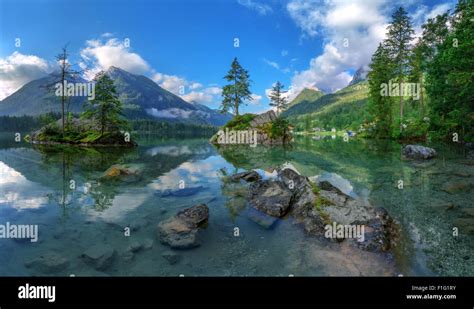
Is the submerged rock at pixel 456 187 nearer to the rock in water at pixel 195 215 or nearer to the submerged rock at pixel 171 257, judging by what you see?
the rock in water at pixel 195 215

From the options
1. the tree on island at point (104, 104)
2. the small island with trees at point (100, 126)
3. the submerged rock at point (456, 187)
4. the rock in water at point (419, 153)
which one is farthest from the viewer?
the small island with trees at point (100, 126)

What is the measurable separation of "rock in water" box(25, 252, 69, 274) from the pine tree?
175 ft

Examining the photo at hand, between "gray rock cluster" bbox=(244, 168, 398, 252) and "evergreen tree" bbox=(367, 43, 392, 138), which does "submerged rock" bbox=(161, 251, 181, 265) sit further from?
"evergreen tree" bbox=(367, 43, 392, 138)

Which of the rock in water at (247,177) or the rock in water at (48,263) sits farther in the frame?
the rock in water at (247,177)

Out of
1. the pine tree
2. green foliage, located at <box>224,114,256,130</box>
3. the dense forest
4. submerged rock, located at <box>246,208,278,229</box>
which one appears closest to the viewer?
submerged rock, located at <box>246,208,278,229</box>

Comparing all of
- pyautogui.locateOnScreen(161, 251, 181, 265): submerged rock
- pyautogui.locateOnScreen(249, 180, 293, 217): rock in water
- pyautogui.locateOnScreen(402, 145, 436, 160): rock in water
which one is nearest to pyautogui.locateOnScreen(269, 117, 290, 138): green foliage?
pyautogui.locateOnScreen(402, 145, 436, 160): rock in water

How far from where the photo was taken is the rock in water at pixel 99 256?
580 centimetres

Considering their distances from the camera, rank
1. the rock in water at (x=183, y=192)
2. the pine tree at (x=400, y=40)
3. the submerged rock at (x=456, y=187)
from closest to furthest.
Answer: the submerged rock at (x=456, y=187)
the rock in water at (x=183, y=192)
the pine tree at (x=400, y=40)

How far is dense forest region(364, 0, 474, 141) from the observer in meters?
26.4

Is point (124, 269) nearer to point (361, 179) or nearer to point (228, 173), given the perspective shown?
point (228, 173)

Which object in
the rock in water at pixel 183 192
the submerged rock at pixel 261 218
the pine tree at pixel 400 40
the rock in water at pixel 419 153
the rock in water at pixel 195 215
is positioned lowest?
the submerged rock at pixel 261 218

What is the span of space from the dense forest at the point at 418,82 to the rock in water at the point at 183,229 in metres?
26.8

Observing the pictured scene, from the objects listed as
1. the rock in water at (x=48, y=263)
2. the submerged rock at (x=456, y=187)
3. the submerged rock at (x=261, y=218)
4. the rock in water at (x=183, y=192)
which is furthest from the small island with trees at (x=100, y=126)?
the submerged rock at (x=456, y=187)
